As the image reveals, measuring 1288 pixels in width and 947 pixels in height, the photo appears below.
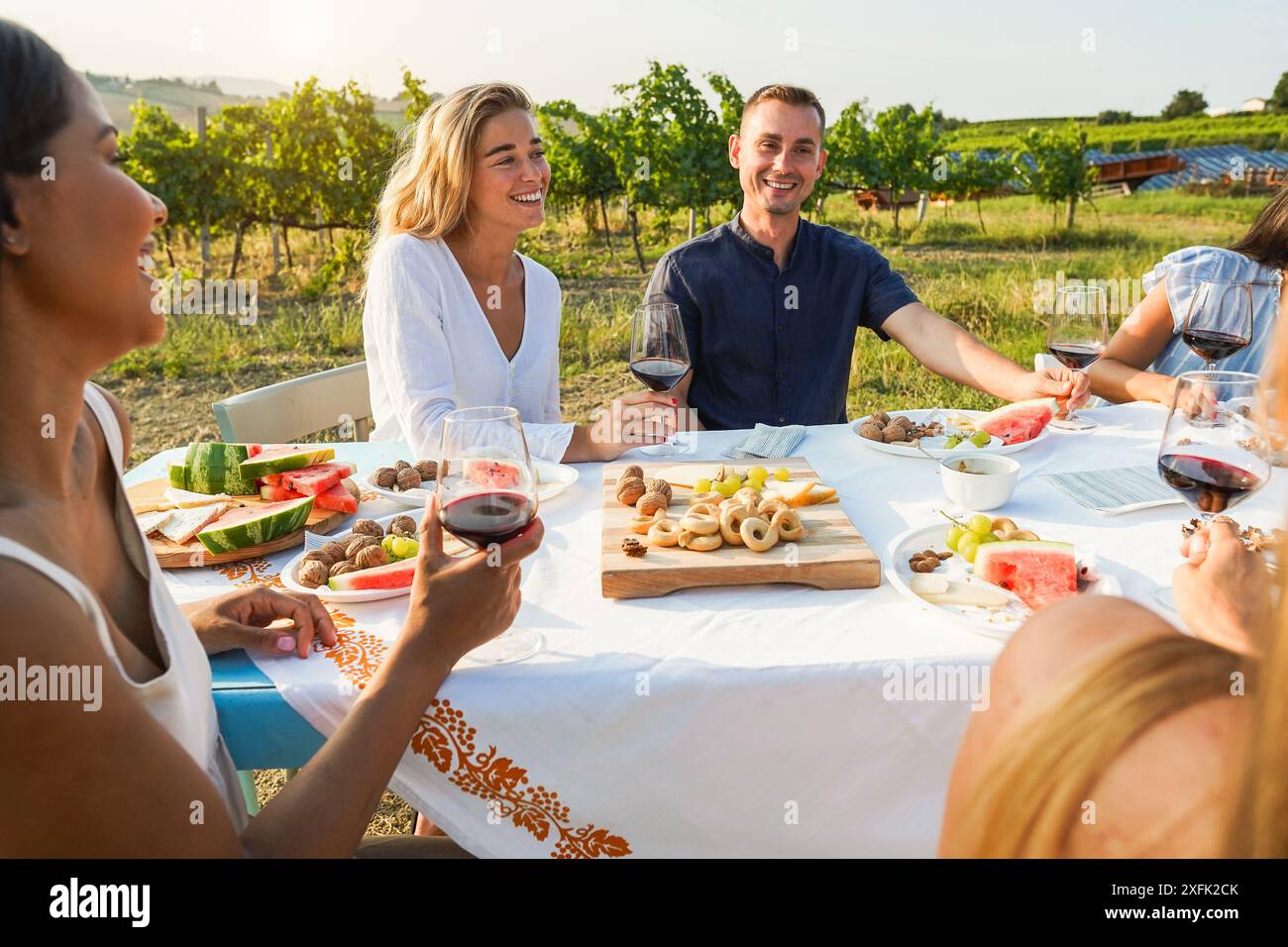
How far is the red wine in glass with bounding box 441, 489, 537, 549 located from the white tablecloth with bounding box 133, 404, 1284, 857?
0.88 feet

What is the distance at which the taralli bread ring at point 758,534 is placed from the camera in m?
1.98

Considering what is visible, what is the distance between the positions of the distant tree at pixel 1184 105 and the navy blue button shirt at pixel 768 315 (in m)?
73.4

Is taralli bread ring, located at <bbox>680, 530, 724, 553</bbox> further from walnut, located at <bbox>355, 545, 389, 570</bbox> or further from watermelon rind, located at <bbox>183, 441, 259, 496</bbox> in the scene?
watermelon rind, located at <bbox>183, 441, 259, 496</bbox>

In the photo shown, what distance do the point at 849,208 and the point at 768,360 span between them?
27.1 meters

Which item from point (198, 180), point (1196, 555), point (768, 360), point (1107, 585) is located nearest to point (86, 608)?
point (1107, 585)

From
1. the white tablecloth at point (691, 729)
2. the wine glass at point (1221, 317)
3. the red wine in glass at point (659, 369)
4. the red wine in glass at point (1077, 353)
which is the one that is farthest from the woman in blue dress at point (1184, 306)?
the white tablecloth at point (691, 729)

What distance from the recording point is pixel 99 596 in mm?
1429

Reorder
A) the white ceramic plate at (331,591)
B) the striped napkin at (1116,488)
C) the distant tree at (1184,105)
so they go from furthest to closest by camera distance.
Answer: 1. the distant tree at (1184,105)
2. the striped napkin at (1116,488)
3. the white ceramic plate at (331,591)

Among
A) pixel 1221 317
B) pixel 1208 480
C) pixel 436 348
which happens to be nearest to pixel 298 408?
pixel 436 348

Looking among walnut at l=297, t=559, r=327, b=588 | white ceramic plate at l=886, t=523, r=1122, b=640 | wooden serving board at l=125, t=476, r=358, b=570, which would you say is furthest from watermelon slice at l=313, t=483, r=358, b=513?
Result: white ceramic plate at l=886, t=523, r=1122, b=640

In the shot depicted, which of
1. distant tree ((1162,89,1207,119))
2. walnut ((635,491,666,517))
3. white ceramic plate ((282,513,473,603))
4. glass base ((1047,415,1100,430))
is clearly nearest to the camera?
white ceramic plate ((282,513,473,603))

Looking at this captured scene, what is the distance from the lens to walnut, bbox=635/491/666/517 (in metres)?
2.23

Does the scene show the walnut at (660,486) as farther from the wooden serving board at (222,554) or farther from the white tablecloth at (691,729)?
the wooden serving board at (222,554)
